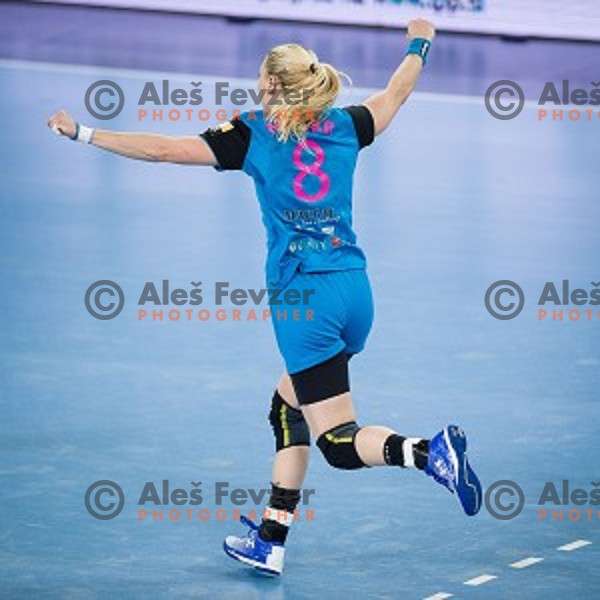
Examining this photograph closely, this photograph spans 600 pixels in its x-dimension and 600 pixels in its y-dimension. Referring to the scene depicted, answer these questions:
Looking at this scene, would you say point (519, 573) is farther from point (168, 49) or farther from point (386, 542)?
point (168, 49)

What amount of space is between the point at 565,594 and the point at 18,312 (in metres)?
4.46

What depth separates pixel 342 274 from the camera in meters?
6.70

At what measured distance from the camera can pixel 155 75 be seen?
18.1 metres

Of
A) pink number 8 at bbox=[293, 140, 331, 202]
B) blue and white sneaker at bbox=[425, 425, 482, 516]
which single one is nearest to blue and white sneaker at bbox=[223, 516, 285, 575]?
blue and white sneaker at bbox=[425, 425, 482, 516]

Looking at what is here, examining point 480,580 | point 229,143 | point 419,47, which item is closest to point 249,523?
point 480,580

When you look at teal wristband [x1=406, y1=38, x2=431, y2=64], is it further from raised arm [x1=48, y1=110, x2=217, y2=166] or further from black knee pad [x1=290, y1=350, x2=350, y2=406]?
black knee pad [x1=290, y1=350, x2=350, y2=406]

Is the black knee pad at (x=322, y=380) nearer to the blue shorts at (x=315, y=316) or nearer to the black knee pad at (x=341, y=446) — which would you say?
the blue shorts at (x=315, y=316)

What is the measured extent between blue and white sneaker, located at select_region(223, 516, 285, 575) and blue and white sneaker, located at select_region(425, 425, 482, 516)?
2.68 ft

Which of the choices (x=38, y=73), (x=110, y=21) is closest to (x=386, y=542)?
(x=38, y=73)

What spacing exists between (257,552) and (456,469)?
0.95 meters

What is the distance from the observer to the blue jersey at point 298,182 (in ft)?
21.6

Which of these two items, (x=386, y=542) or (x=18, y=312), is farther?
(x=18, y=312)

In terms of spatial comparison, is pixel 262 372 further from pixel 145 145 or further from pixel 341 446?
pixel 145 145

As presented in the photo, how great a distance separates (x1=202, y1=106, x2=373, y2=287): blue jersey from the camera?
6.57 metres
